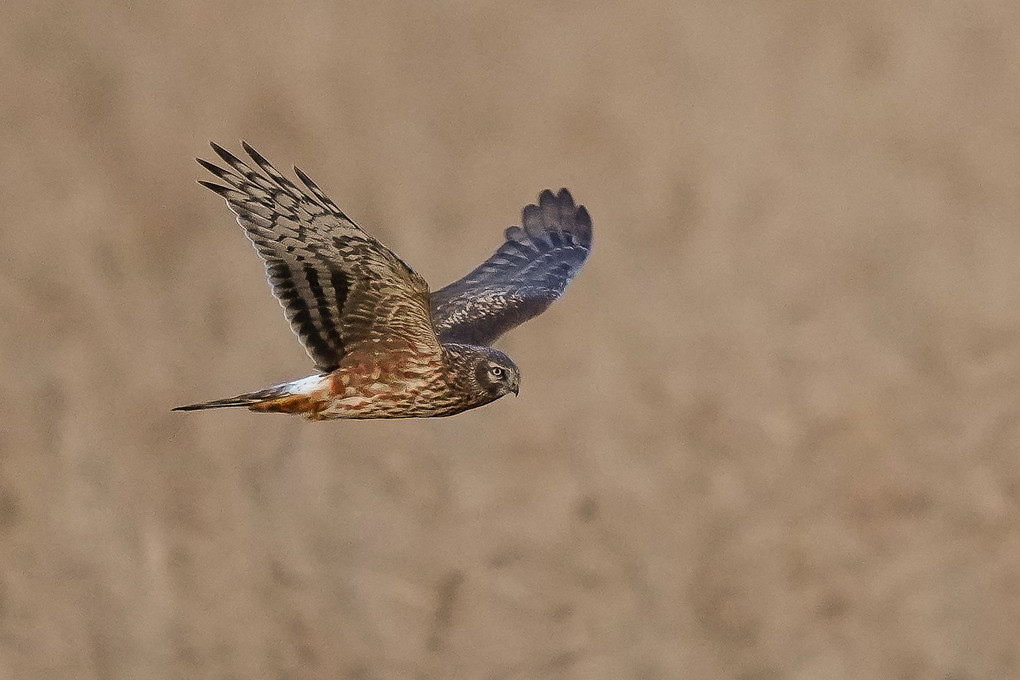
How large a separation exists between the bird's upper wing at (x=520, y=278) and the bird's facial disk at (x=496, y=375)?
1.67ft

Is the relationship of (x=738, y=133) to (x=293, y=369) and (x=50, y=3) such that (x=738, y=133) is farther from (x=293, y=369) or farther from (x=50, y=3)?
(x=50, y=3)

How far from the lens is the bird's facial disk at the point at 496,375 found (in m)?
4.77

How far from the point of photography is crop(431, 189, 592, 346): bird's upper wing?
5625 mm

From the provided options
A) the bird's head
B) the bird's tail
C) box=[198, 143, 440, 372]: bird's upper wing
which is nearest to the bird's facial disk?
the bird's head

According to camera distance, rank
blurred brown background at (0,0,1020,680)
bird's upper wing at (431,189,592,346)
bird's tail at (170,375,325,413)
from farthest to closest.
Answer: blurred brown background at (0,0,1020,680)
bird's upper wing at (431,189,592,346)
bird's tail at (170,375,325,413)

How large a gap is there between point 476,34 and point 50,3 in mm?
2607

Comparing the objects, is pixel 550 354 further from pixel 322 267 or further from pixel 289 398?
pixel 322 267

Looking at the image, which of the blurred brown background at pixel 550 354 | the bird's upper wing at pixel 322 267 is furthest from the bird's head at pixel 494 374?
the blurred brown background at pixel 550 354

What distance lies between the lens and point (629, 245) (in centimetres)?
1016

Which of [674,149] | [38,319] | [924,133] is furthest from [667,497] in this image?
[38,319]

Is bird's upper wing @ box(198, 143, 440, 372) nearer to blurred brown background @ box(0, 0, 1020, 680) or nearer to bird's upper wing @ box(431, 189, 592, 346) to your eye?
bird's upper wing @ box(431, 189, 592, 346)

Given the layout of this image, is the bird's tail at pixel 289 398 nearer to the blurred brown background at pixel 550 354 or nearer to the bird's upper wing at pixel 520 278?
the bird's upper wing at pixel 520 278

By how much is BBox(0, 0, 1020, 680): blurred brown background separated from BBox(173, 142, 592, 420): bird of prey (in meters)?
4.47

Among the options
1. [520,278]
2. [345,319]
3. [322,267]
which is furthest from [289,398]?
[520,278]
